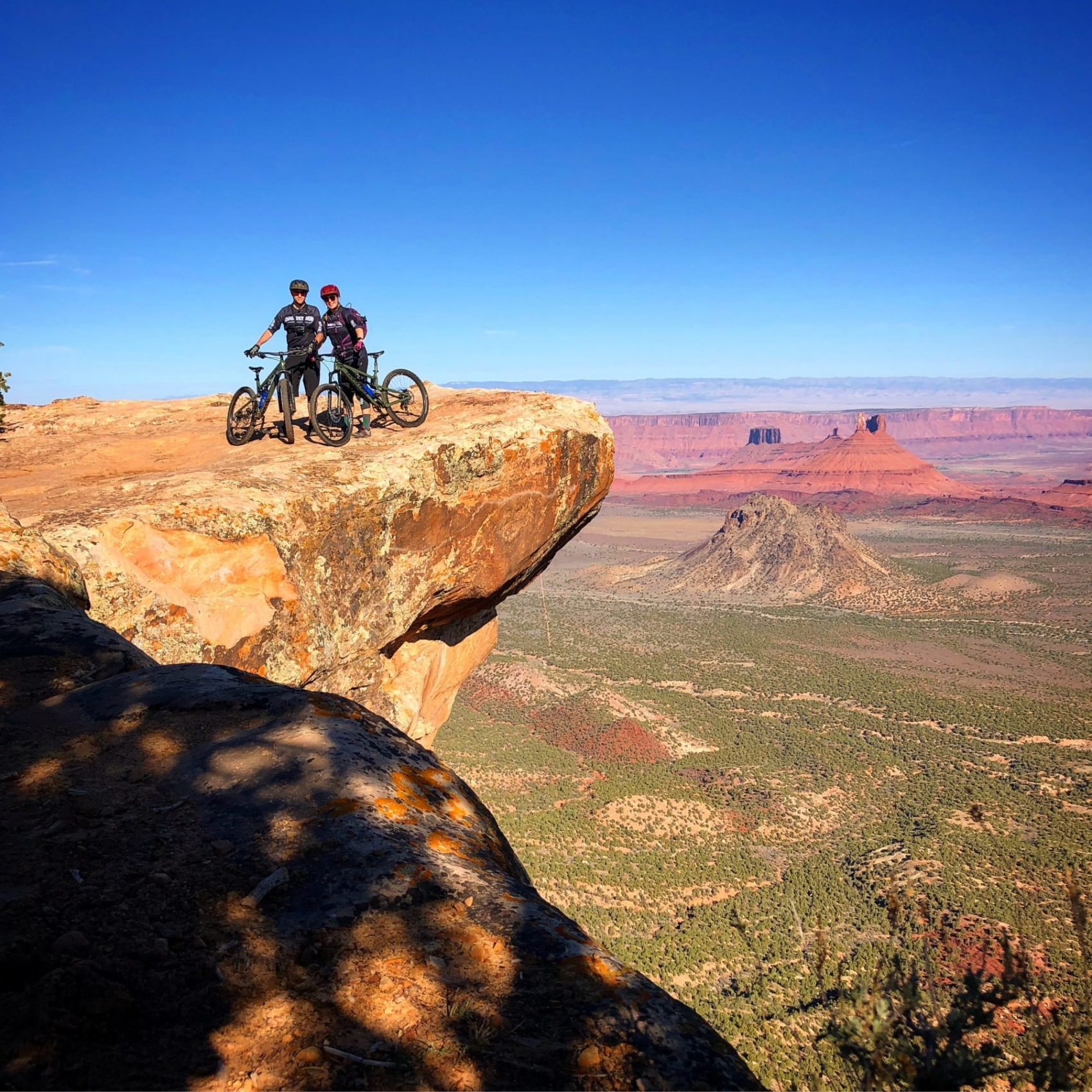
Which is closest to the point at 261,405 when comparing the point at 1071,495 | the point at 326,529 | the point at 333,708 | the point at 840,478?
the point at 326,529

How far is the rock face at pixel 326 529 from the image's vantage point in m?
7.34

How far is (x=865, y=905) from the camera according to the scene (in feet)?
70.3

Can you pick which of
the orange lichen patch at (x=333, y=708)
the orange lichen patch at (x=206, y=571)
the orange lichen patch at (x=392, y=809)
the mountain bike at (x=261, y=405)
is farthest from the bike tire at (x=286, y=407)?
the orange lichen patch at (x=392, y=809)

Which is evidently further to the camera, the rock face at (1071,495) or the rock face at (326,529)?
the rock face at (1071,495)

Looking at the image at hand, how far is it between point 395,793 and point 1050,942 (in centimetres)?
2117

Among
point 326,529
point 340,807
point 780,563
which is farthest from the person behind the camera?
point 780,563

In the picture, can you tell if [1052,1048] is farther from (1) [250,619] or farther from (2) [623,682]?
(2) [623,682]

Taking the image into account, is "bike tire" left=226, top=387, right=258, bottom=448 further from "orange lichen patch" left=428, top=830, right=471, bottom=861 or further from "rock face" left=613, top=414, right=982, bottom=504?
"rock face" left=613, top=414, right=982, bottom=504

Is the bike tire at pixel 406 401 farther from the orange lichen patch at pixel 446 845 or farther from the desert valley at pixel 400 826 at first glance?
the orange lichen patch at pixel 446 845

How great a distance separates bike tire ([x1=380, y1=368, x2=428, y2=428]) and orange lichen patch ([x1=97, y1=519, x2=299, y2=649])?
3.76 meters

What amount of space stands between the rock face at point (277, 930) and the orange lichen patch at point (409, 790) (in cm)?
1

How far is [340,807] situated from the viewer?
324 cm

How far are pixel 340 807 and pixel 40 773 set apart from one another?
136cm

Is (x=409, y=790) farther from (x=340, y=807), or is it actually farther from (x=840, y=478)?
(x=840, y=478)
